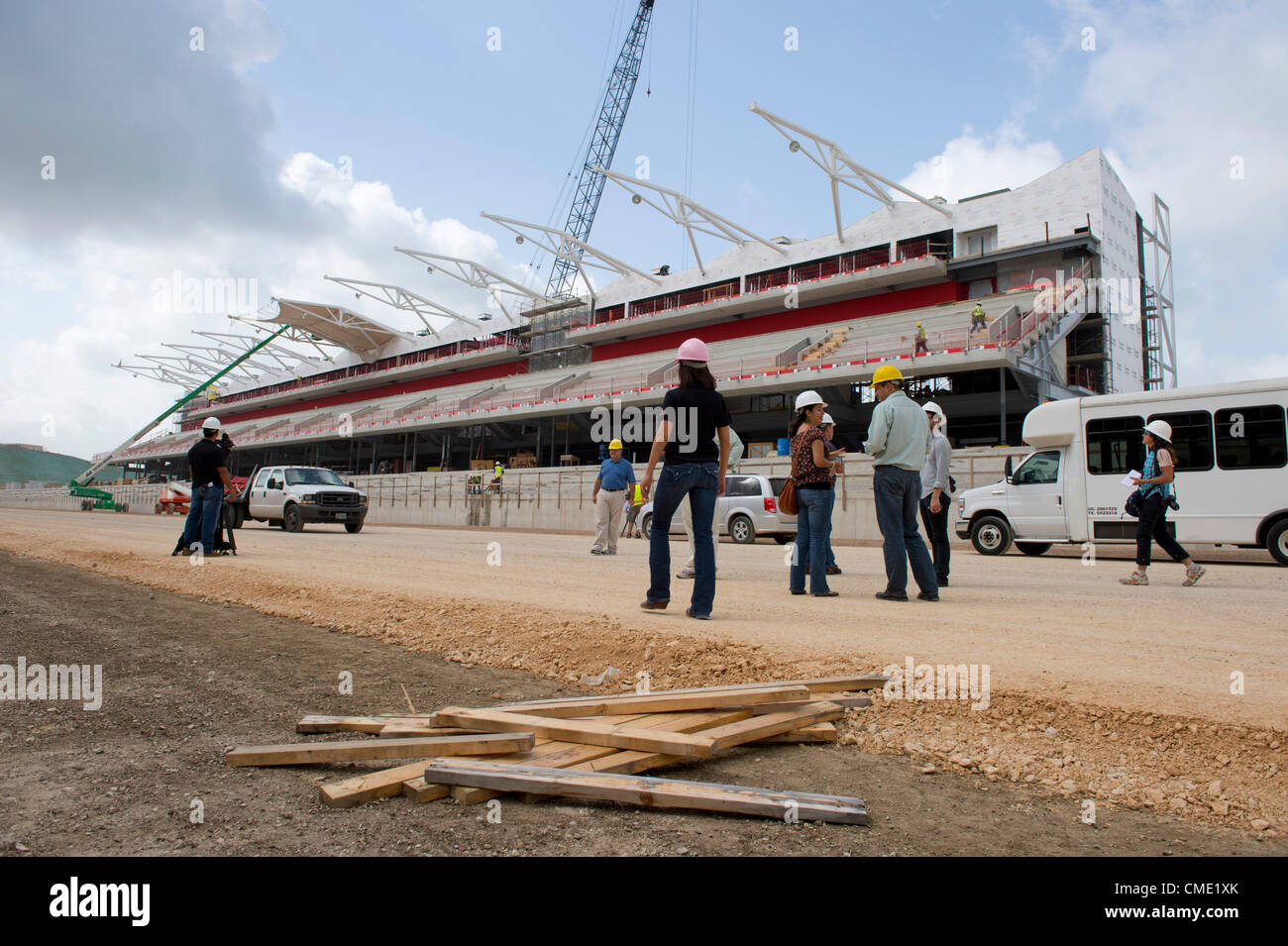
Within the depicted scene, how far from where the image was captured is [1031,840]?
6.57 ft

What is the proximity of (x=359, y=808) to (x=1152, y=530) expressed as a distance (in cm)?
831

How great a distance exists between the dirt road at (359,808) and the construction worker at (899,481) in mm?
3663

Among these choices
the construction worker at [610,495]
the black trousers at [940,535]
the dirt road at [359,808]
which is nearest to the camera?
the dirt road at [359,808]

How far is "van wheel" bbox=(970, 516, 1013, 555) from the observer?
14.2 meters

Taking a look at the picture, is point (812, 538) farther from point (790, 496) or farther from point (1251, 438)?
point (1251, 438)

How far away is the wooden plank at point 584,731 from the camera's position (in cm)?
247

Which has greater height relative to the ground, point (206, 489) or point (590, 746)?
point (206, 489)

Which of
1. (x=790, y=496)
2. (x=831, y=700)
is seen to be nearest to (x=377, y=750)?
(x=831, y=700)

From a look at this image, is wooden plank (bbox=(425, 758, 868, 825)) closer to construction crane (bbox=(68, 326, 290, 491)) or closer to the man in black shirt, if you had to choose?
the man in black shirt

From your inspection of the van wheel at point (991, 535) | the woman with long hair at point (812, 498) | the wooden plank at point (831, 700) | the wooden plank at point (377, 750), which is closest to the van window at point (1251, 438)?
the van wheel at point (991, 535)

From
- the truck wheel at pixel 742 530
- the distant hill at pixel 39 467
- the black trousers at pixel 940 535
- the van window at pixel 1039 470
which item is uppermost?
the distant hill at pixel 39 467

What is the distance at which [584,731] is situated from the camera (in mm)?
2586

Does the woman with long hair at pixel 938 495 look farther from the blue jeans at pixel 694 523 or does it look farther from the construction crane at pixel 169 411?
the construction crane at pixel 169 411
